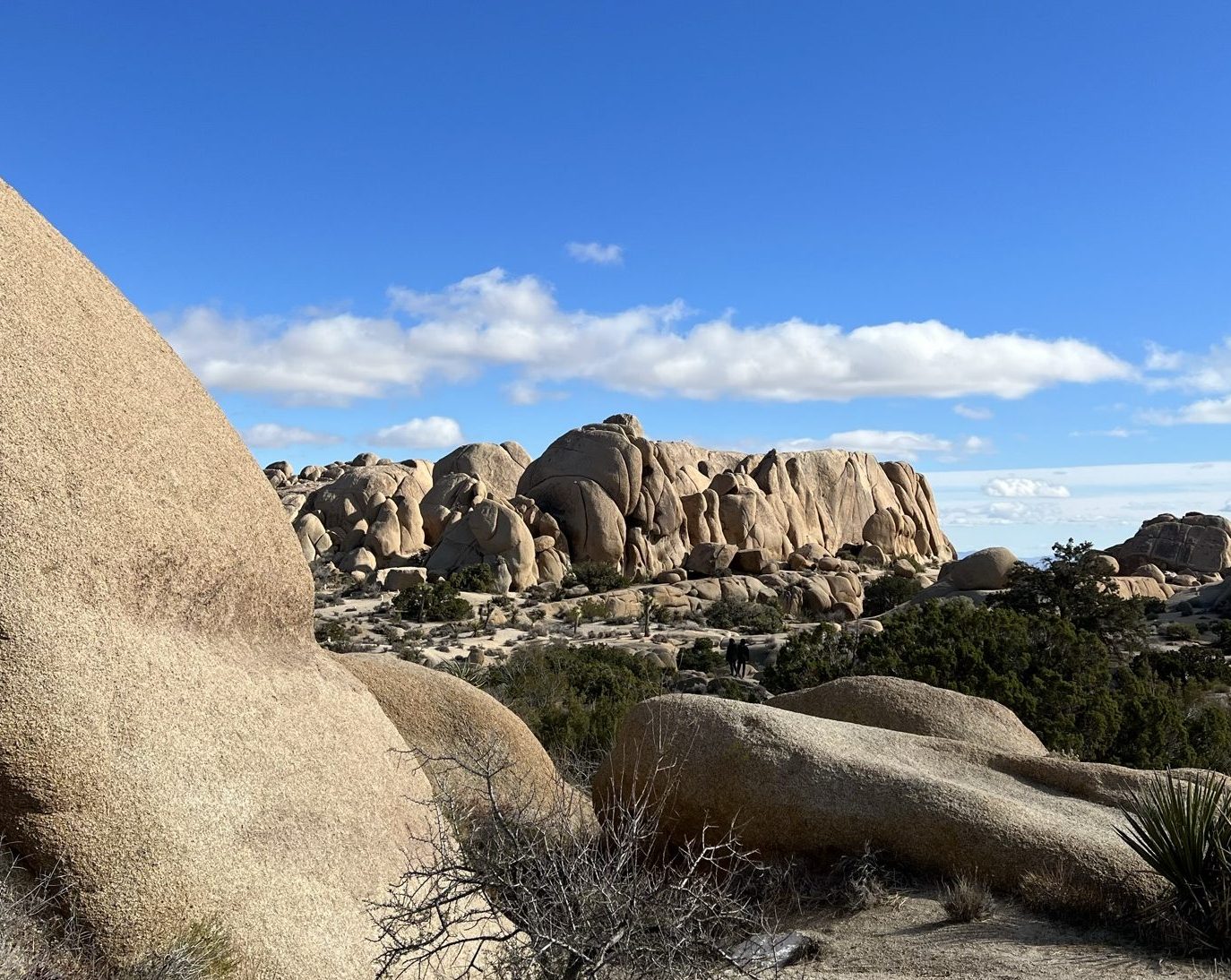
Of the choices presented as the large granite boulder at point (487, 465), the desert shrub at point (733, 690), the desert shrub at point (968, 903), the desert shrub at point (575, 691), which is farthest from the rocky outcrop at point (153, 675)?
the large granite boulder at point (487, 465)

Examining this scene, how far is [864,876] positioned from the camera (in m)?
7.53

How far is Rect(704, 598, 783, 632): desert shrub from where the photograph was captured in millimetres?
36562

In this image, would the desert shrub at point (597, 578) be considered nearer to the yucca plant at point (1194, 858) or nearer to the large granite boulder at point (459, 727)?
the large granite boulder at point (459, 727)

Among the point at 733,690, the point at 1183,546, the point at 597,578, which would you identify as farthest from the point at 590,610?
the point at 1183,546

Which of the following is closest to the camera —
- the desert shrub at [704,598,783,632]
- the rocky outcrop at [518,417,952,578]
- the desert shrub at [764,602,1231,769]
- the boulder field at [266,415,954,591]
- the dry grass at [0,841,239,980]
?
the dry grass at [0,841,239,980]

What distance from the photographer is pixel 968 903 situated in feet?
23.2

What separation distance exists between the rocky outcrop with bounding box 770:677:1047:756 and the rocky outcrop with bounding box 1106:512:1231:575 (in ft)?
163

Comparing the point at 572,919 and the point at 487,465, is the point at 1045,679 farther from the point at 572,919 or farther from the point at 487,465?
the point at 487,465

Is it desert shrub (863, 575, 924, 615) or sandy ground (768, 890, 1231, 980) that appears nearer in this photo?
sandy ground (768, 890, 1231, 980)

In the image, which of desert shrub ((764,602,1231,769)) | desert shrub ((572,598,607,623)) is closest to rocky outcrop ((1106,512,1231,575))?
desert shrub ((572,598,607,623))

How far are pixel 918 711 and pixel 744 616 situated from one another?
2766 cm

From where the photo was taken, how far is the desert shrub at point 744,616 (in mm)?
36562

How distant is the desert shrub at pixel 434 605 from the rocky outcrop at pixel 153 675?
3103 cm

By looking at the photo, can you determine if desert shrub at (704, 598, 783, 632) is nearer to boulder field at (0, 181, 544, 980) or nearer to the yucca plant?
the yucca plant
